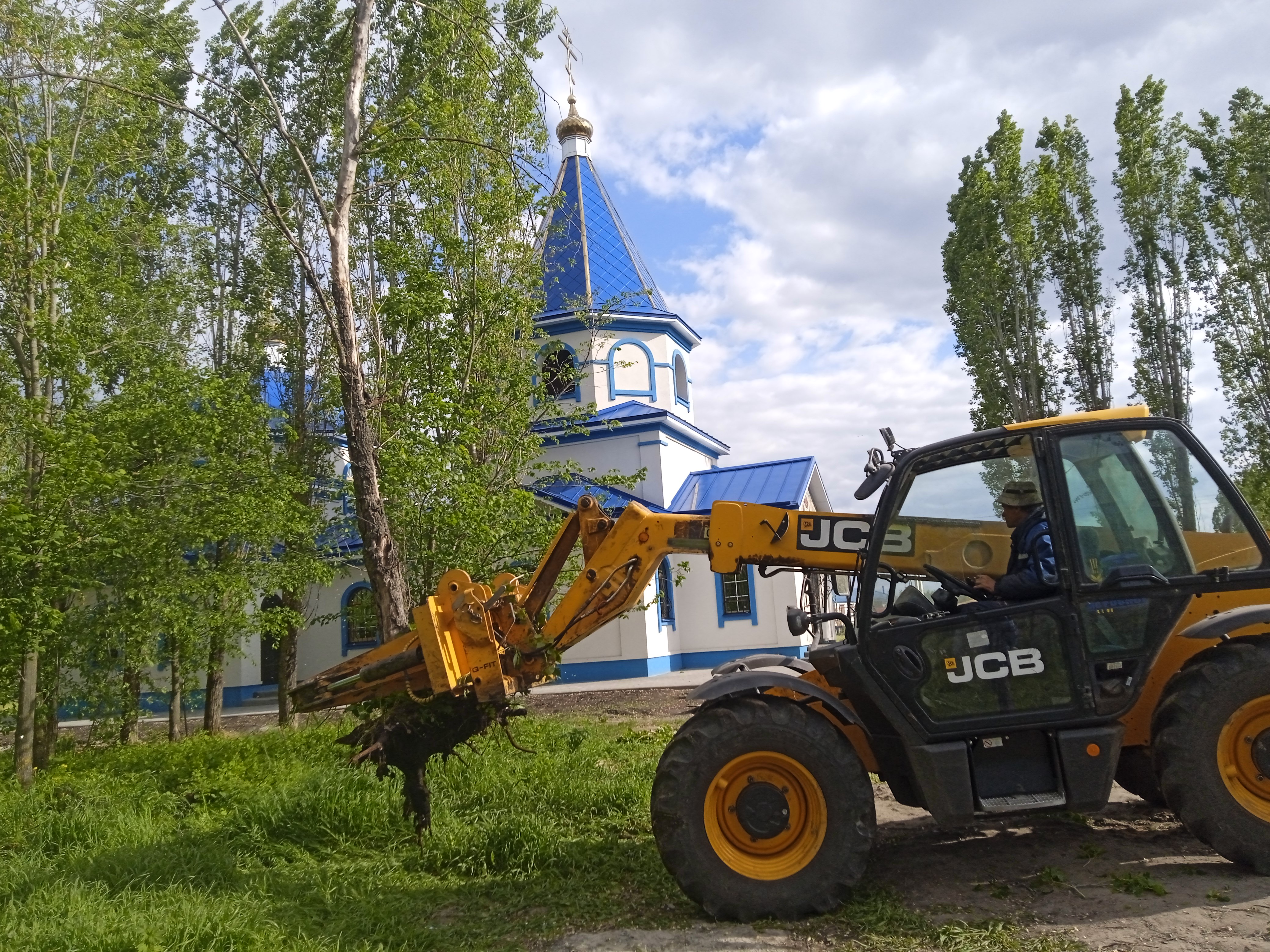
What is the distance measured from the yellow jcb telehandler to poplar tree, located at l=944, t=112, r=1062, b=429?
1696cm

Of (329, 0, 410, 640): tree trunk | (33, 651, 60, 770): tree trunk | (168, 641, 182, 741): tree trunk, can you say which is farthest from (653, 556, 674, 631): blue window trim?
(33, 651, 60, 770): tree trunk

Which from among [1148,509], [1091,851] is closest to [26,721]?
[1091,851]

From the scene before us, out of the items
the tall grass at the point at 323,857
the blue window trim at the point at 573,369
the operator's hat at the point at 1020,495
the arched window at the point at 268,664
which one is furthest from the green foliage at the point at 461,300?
the arched window at the point at 268,664

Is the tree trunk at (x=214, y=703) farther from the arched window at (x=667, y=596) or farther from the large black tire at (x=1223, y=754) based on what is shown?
the large black tire at (x=1223, y=754)

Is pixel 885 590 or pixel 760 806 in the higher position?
pixel 885 590

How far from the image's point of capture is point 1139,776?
5676 mm

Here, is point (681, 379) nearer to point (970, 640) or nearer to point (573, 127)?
point (573, 127)

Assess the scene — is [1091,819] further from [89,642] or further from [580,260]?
[580,260]

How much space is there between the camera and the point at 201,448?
386 inches

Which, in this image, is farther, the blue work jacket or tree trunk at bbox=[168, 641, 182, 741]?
tree trunk at bbox=[168, 641, 182, 741]

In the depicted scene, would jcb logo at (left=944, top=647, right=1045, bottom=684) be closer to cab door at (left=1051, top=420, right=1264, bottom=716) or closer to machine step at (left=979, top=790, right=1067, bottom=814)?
cab door at (left=1051, top=420, right=1264, bottom=716)

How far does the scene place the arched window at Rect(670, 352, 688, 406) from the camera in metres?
23.1

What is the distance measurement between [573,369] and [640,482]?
6.60 m

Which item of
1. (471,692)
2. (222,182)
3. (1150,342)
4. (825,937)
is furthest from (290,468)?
(1150,342)
